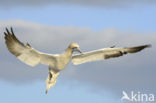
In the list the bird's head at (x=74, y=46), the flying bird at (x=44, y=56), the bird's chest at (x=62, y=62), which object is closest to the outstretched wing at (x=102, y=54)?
the flying bird at (x=44, y=56)

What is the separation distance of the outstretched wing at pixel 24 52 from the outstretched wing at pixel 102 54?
1501mm

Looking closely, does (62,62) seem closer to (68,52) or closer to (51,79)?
(68,52)

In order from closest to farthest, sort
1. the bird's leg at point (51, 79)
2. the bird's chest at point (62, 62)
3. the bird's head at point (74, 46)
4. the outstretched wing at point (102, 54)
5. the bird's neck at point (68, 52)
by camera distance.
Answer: the bird's head at point (74, 46), the bird's neck at point (68, 52), the bird's chest at point (62, 62), the bird's leg at point (51, 79), the outstretched wing at point (102, 54)

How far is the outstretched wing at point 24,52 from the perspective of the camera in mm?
29969

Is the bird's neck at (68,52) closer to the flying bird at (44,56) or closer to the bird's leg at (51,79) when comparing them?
the flying bird at (44,56)

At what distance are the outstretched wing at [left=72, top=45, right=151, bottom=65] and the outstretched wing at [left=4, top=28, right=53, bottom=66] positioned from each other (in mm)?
1501

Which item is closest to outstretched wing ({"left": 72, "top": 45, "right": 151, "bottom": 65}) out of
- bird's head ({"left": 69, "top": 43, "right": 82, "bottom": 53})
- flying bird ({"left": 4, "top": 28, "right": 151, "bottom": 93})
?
flying bird ({"left": 4, "top": 28, "right": 151, "bottom": 93})

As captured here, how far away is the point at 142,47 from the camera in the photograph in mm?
31094

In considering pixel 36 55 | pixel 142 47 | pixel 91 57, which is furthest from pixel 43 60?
pixel 142 47

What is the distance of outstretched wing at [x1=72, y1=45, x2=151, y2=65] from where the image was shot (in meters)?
30.8

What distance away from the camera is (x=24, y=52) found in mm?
30125

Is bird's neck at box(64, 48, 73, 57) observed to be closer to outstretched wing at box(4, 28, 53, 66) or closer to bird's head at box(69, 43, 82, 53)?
bird's head at box(69, 43, 82, 53)

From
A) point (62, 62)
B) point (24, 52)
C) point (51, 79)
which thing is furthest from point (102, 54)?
point (24, 52)

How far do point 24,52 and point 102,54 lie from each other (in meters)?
3.92
